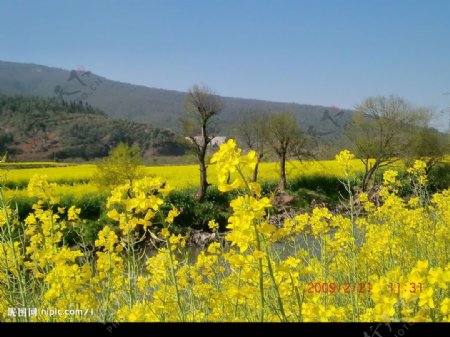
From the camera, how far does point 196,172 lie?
1046 inches

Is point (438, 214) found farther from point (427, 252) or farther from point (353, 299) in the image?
point (353, 299)

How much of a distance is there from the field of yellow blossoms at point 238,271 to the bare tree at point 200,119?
14.3 m

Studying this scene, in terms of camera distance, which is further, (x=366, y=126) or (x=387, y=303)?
(x=366, y=126)

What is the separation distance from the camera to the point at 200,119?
19.8 meters

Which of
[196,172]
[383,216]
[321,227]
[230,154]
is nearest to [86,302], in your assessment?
[230,154]

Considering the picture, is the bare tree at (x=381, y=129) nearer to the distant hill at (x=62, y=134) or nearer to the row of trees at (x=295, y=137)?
the row of trees at (x=295, y=137)

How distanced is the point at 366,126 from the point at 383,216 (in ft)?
74.4

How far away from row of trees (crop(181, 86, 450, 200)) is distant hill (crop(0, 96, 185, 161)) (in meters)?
39.1

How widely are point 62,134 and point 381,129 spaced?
58.9 meters

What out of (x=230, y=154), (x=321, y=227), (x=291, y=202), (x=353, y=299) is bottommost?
(x=291, y=202)

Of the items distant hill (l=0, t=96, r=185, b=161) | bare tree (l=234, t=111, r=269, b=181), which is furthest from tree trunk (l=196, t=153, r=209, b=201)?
distant hill (l=0, t=96, r=185, b=161)

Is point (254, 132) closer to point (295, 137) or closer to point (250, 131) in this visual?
point (250, 131)

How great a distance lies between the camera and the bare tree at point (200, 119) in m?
19.1
